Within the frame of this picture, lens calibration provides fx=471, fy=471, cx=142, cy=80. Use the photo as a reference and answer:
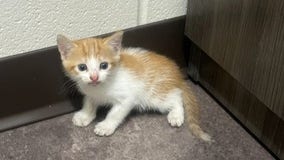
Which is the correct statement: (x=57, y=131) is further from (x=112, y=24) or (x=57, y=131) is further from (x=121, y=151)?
(x=112, y=24)

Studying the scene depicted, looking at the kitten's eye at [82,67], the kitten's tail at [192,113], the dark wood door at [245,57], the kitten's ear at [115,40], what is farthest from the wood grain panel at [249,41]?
the kitten's eye at [82,67]

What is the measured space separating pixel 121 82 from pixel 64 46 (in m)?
0.19

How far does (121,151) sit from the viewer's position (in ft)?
4.23

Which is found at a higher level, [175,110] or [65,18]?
[65,18]

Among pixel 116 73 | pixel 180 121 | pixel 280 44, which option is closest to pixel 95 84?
pixel 116 73

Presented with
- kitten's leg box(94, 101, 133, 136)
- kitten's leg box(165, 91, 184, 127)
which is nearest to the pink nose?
kitten's leg box(94, 101, 133, 136)

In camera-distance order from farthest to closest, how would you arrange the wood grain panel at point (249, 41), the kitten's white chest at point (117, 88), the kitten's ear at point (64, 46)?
the kitten's white chest at point (117, 88), the kitten's ear at point (64, 46), the wood grain panel at point (249, 41)

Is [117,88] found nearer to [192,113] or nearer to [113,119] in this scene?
[113,119]

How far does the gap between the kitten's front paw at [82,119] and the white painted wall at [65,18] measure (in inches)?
8.9

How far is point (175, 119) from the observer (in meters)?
1.37

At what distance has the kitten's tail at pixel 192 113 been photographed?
134 cm

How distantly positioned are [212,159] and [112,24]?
48cm

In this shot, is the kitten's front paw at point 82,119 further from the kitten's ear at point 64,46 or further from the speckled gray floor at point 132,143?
the kitten's ear at point 64,46

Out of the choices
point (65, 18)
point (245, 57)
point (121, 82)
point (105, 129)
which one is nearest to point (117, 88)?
point (121, 82)
